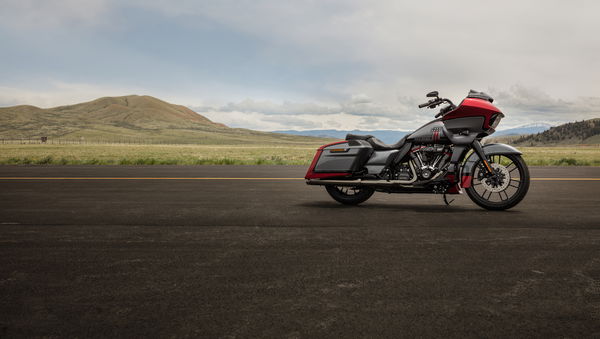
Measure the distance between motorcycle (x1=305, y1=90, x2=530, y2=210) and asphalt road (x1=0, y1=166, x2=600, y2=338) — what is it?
42 cm

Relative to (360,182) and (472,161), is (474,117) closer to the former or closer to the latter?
(472,161)

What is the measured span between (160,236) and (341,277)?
99.6 inches

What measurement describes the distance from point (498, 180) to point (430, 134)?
50.8 inches

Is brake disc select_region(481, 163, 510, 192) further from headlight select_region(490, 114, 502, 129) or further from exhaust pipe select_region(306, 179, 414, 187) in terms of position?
exhaust pipe select_region(306, 179, 414, 187)

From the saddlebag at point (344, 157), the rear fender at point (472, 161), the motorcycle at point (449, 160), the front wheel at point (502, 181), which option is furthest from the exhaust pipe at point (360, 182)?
the front wheel at point (502, 181)

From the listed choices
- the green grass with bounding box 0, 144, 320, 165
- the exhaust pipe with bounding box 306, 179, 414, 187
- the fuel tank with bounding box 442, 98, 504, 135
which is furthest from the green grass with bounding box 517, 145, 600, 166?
the exhaust pipe with bounding box 306, 179, 414, 187

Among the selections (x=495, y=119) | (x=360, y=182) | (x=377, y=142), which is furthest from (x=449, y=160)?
(x=360, y=182)

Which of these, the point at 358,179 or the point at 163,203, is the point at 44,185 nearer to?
the point at 163,203

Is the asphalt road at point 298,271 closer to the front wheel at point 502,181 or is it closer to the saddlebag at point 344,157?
the front wheel at point 502,181

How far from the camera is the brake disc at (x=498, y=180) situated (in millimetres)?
6719

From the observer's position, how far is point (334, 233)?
17.1ft

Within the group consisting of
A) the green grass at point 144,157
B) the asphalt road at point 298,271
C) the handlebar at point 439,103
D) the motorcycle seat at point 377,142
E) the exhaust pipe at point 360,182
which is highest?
the handlebar at point 439,103

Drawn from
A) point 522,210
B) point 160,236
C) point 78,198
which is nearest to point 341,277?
point 160,236

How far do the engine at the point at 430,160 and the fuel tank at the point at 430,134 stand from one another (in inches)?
5.3
